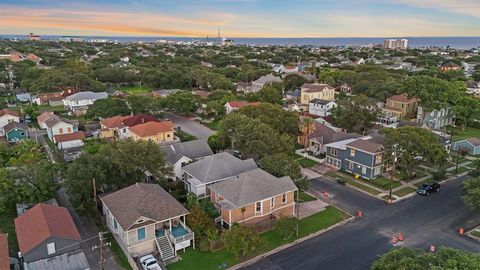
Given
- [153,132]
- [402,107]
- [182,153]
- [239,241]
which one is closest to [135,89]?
[153,132]

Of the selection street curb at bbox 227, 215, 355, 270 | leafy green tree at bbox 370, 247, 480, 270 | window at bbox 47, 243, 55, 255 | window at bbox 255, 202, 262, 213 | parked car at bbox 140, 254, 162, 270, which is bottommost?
street curb at bbox 227, 215, 355, 270

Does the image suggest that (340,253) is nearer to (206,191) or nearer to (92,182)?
(206,191)

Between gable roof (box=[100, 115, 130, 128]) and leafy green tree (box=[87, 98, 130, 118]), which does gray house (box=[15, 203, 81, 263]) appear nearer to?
gable roof (box=[100, 115, 130, 128])

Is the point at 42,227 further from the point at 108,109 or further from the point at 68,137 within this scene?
the point at 108,109

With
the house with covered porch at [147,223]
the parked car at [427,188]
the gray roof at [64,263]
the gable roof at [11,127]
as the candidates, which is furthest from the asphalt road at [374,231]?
the gable roof at [11,127]

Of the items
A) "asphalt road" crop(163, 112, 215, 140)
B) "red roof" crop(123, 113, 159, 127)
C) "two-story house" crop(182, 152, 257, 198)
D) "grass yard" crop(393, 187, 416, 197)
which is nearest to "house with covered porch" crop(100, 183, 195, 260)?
"two-story house" crop(182, 152, 257, 198)
